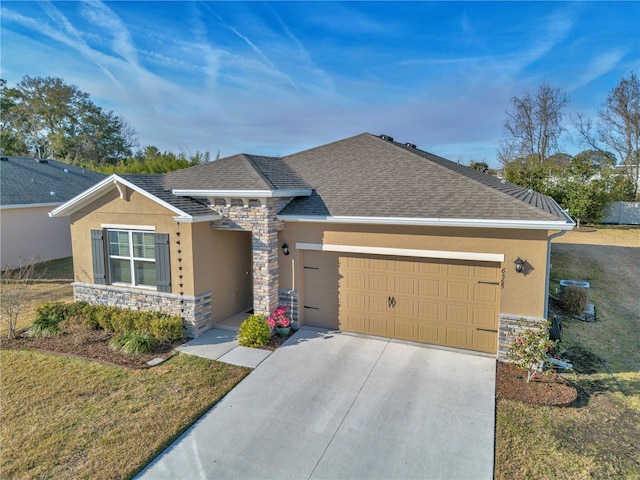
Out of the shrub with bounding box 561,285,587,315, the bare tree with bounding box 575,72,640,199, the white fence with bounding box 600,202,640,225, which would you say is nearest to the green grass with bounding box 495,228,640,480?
the shrub with bounding box 561,285,587,315

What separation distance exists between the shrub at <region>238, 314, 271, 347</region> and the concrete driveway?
61 cm

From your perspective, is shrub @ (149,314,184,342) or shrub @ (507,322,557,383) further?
shrub @ (149,314,184,342)

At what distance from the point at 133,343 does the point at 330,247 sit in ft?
17.0

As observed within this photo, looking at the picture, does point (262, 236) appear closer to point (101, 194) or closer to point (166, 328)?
point (166, 328)

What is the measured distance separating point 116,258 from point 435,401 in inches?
354

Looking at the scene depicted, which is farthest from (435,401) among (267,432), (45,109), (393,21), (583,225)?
(45,109)

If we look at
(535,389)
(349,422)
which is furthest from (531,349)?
(349,422)

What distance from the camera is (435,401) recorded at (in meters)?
6.75

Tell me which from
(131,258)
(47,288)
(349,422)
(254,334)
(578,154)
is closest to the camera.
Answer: (349,422)

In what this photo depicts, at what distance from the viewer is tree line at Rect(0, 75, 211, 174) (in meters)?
39.3

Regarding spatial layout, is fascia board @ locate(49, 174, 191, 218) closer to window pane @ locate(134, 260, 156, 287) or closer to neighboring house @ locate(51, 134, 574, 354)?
neighboring house @ locate(51, 134, 574, 354)

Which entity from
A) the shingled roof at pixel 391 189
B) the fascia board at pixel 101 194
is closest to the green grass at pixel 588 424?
the shingled roof at pixel 391 189

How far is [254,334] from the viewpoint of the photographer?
29.8ft

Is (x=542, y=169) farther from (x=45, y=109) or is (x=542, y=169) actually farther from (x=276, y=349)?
(x=45, y=109)
